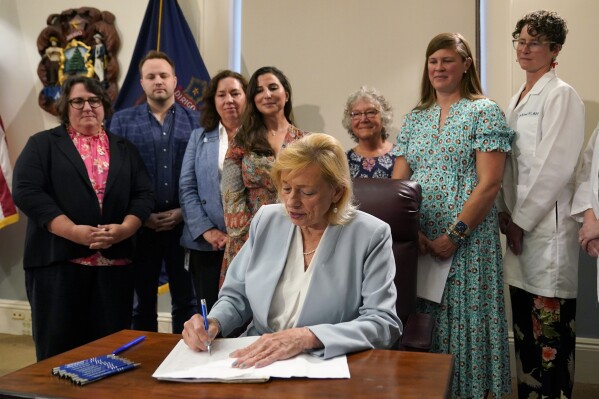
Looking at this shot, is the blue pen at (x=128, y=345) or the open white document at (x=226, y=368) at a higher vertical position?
the open white document at (x=226, y=368)

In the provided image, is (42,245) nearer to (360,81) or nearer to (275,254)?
(275,254)

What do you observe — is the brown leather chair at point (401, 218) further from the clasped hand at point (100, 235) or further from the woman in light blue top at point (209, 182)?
the clasped hand at point (100, 235)

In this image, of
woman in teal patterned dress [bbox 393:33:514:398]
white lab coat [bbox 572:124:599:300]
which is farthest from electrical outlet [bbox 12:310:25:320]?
white lab coat [bbox 572:124:599:300]

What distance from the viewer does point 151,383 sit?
50.3 inches

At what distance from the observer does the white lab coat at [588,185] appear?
2479 mm

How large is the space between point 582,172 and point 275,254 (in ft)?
4.97

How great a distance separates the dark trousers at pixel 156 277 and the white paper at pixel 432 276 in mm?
Answer: 1355

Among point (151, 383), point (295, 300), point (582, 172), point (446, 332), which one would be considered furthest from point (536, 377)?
point (151, 383)

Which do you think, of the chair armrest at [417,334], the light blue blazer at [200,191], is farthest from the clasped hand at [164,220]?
the chair armrest at [417,334]

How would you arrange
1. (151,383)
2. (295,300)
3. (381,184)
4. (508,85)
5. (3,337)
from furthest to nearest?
(3,337), (508,85), (381,184), (295,300), (151,383)

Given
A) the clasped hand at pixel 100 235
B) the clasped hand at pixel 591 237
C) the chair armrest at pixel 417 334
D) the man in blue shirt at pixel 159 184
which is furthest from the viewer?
the man in blue shirt at pixel 159 184

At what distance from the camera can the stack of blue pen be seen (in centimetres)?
128

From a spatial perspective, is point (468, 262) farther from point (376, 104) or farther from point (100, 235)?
point (100, 235)

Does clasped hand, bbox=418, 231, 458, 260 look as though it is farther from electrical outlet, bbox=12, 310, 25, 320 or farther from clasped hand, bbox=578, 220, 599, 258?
electrical outlet, bbox=12, 310, 25, 320
